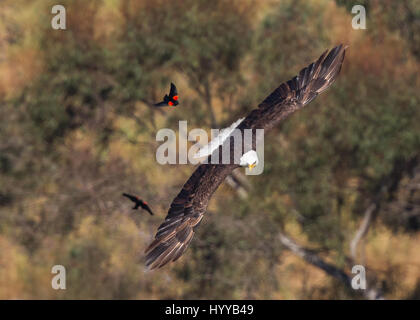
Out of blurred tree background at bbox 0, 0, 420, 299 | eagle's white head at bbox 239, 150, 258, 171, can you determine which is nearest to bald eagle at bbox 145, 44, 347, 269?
eagle's white head at bbox 239, 150, 258, 171

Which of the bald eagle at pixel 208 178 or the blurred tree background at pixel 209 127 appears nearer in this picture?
the bald eagle at pixel 208 178

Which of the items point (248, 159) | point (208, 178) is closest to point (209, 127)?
point (248, 159)

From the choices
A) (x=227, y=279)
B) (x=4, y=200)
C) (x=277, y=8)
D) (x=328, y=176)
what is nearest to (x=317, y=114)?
(x=328, y=176)

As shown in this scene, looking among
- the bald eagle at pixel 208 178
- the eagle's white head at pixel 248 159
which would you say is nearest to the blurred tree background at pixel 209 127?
the bald eagle at pixel 208 178

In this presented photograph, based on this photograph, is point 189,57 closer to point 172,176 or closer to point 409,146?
point 172,176

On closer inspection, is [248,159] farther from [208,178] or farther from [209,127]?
[209,127]

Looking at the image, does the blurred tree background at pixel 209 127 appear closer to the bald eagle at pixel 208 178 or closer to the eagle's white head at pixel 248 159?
the bald eagle at pixel 208 178
